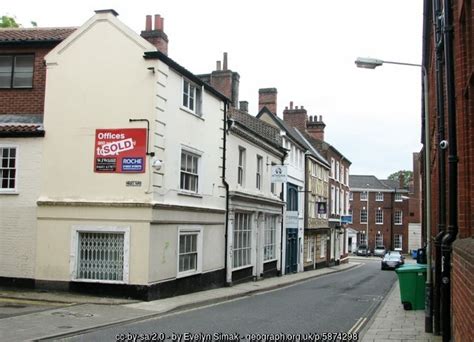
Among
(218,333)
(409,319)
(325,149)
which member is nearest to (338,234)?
(325,149)

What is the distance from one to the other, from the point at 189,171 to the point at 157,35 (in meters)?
4.92

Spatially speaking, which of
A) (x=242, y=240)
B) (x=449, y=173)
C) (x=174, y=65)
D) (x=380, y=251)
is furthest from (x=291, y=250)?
(x=380, y=251)

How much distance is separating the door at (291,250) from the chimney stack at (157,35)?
57.3ft

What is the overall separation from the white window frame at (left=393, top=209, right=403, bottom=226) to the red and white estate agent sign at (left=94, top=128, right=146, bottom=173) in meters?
66.8

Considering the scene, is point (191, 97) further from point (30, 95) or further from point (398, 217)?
point (398, 217)

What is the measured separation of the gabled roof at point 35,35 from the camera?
1822cm

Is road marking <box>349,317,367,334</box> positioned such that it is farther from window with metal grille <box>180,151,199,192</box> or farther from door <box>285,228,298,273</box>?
door <box>285,228,298,273</box>

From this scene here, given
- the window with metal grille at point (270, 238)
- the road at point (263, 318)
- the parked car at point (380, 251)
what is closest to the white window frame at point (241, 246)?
the window with metal grille at point (270, 238)

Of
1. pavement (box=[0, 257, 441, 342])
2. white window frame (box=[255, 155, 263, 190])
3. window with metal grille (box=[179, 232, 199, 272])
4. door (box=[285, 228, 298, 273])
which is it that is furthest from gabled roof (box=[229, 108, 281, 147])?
pavement (box=[0, 257, 441, 342])

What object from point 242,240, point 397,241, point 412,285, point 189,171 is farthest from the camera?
point 397,241

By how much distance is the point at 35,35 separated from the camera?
1938cm

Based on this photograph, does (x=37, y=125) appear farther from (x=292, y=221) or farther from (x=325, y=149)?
(x=325, y=149)

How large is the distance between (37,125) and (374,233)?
6754 centimetres

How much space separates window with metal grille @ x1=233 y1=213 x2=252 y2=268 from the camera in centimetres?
2378
